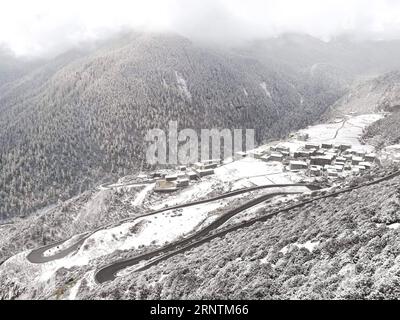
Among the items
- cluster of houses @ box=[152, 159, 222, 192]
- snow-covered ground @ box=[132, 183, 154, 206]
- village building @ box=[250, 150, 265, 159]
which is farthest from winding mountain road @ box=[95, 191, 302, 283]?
village building @ box=[250, 150, 265, 159]

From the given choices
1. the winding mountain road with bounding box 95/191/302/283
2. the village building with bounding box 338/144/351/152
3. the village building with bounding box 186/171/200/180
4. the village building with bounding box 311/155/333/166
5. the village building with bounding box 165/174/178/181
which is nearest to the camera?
the winding mountain road with bounding box 95/191/302/283

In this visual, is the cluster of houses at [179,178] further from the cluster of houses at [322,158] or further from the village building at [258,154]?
the cluster of houses at [322,158]

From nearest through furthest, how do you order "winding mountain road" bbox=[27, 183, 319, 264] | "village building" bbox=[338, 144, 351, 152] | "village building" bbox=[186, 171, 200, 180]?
"winding mountain road" bbox=[27, 183, 319, 264] < "village building" bbox=[186, 171, 200, 180] < "village building" bbox=[338, 144, 351, 152]

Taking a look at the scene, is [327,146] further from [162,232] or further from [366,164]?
[162,232]

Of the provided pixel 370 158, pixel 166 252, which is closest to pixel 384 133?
pixel 370 158

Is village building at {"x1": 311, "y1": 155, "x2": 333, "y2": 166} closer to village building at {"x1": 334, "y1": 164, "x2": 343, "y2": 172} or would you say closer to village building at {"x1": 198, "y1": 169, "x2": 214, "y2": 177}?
village building at {"x1": 334, "y1": 164, "x2": 343, "y2": 172}
